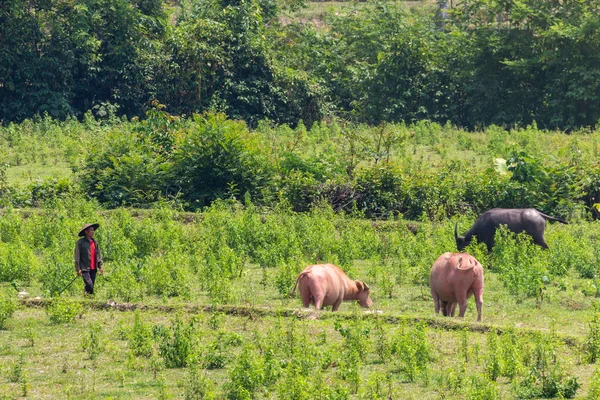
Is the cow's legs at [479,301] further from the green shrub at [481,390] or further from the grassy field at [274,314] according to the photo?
the green shrub at [481,390]

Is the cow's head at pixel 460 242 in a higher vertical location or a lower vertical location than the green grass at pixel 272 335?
higher

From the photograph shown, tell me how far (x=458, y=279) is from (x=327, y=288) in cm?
160

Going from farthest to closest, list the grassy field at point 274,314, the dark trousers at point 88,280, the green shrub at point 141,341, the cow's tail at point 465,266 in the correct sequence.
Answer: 1. the dark trousers at point 88,280
2. the cow's tail at point 465,266
3. the green shrub at point 141,341
4. the grassy field at point 274,314

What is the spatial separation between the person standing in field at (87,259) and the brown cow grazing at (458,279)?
14.1 ft

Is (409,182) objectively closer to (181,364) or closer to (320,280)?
(320,280)

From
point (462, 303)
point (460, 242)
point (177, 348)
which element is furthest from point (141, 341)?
point (460, 242)

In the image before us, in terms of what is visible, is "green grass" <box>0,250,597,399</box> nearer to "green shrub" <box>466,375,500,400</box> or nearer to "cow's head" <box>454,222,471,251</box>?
"green shrub" <box>466,375,500,400</box>

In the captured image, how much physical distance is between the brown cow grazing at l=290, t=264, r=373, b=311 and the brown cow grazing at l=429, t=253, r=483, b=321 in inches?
43.2

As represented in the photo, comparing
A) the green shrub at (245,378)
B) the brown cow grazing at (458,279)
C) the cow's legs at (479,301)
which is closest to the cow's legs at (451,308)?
the brown cow grazing at (458,279)

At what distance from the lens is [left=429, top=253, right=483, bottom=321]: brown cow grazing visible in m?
13.8

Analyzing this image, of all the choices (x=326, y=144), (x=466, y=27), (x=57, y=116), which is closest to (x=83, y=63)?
(x=57, y=116)

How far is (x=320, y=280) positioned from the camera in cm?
1406

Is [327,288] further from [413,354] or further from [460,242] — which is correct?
[460,242]

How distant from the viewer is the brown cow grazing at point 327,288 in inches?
551
